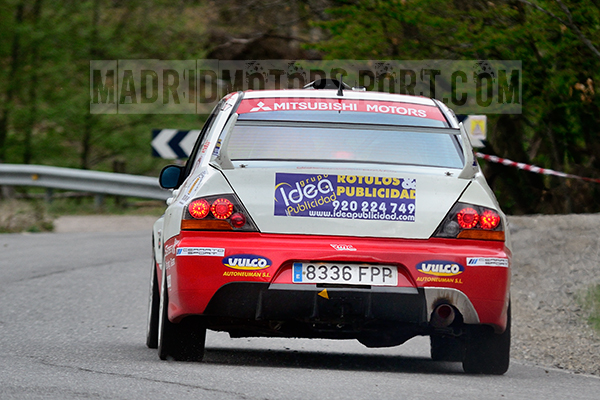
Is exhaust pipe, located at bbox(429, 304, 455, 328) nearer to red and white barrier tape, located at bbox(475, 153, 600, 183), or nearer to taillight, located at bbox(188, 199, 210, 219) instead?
taillight, located at bbox(188, 199, 210, 219)

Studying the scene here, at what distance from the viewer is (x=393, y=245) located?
5.58 m

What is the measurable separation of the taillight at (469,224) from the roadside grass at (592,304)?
315 cm

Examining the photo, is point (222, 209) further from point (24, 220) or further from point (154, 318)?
point (24, 220)

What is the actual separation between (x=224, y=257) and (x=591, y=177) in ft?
42.3

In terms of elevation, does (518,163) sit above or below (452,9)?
below

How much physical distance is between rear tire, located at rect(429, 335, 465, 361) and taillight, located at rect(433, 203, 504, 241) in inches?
57.0

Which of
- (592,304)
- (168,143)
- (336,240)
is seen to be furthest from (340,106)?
(168,143)

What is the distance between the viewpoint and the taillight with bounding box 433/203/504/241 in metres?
5.65

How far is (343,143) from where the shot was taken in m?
5.94

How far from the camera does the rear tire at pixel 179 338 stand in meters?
6.04

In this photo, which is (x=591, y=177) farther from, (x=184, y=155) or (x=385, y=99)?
(x=385, y=99)

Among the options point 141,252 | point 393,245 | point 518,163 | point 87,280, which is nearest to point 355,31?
point 518,163

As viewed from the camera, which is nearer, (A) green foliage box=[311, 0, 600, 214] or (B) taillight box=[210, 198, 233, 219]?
(B) taillight box=[210, 198, 233, 219]

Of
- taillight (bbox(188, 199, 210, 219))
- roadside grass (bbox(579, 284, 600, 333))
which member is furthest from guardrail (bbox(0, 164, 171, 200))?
taillight (bbox(188, 199, 210, 219))
